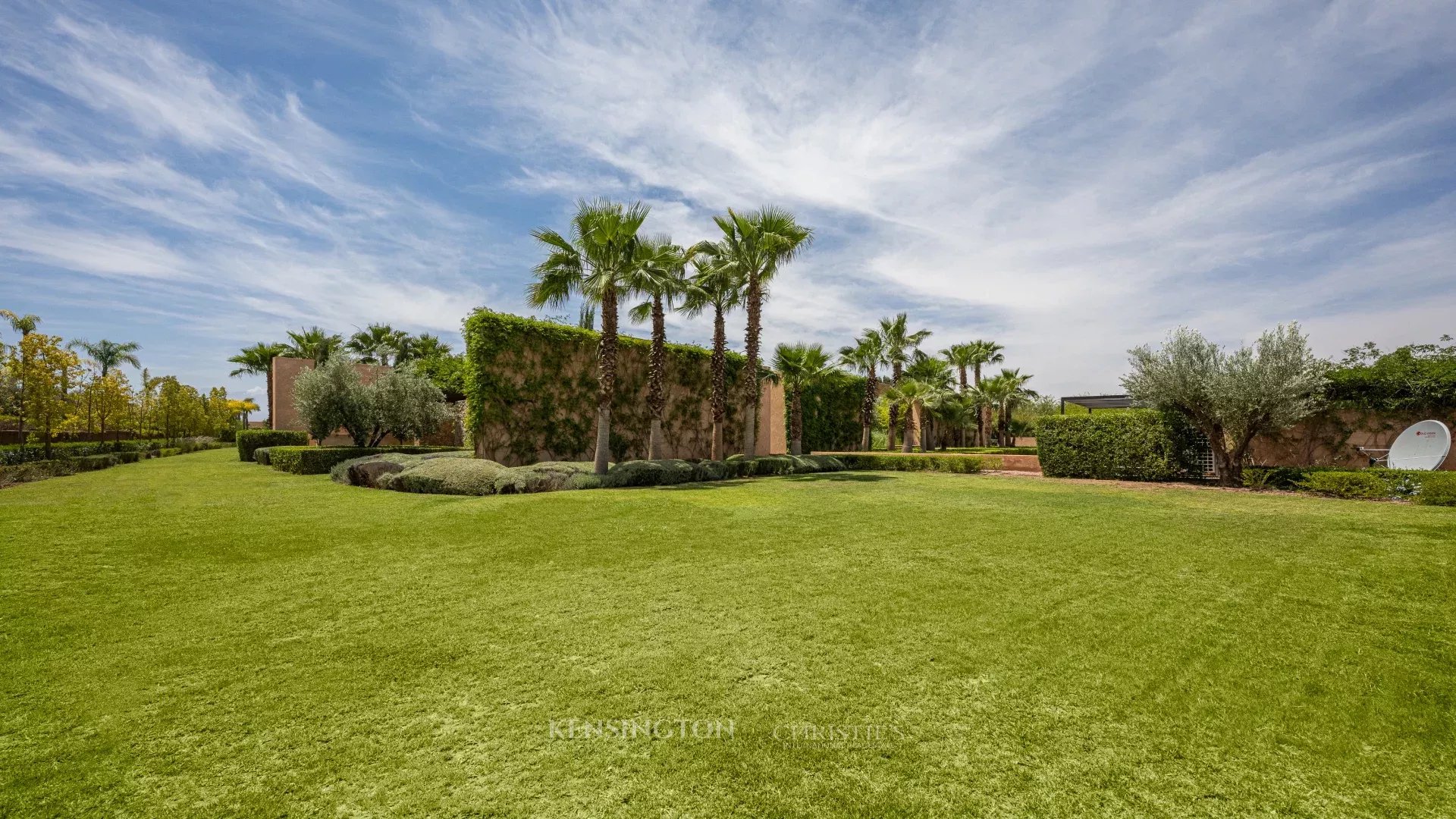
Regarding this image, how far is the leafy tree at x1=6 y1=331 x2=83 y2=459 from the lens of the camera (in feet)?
65.4

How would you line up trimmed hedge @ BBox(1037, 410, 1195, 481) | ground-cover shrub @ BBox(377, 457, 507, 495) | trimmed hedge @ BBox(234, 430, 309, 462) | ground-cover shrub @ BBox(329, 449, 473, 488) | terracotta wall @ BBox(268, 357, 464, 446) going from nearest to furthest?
ground-cover shrub @ BBox(377, 457, 507, 495) → ground-cover shrub @ BBox(329, 449, 473, 488) → trimmed hedge @ BBox(1037, 410, 1195, 481) → trimmed hedge @ BBox(234, 430, 309, 462) → terracotta wall @ BBox(268, 357, 464, 446)

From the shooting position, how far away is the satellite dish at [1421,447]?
43.4 ft

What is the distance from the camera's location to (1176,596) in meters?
5.30

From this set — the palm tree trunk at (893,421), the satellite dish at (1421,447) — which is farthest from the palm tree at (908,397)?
the satellite dish at (1421,447)

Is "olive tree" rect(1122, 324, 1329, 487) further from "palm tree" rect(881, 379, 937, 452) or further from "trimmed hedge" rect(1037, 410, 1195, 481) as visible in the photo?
"palm tree" rect(881, 379, 937, 452)

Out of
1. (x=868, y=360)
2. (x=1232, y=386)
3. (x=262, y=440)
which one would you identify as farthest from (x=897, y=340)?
(x=262, y=440)

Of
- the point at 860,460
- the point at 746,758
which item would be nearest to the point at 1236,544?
the point at 746,758

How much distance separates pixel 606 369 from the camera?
15.5 meters

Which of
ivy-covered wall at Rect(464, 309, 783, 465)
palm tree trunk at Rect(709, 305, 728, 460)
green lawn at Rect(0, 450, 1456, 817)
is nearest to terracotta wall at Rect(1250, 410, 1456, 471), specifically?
green lawn at Rect(0, 450, 1456, 817)

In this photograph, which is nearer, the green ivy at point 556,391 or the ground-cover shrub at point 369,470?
the ground-cover shrub at point 369,470

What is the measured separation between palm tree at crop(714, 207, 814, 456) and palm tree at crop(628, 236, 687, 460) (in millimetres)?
1853

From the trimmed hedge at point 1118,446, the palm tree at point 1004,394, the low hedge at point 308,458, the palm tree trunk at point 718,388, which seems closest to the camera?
the trimmed hedge at point 1118,446

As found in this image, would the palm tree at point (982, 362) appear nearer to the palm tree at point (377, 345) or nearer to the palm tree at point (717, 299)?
the palm tree at point (717, 299)

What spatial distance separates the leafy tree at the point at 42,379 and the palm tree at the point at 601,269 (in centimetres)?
1974
